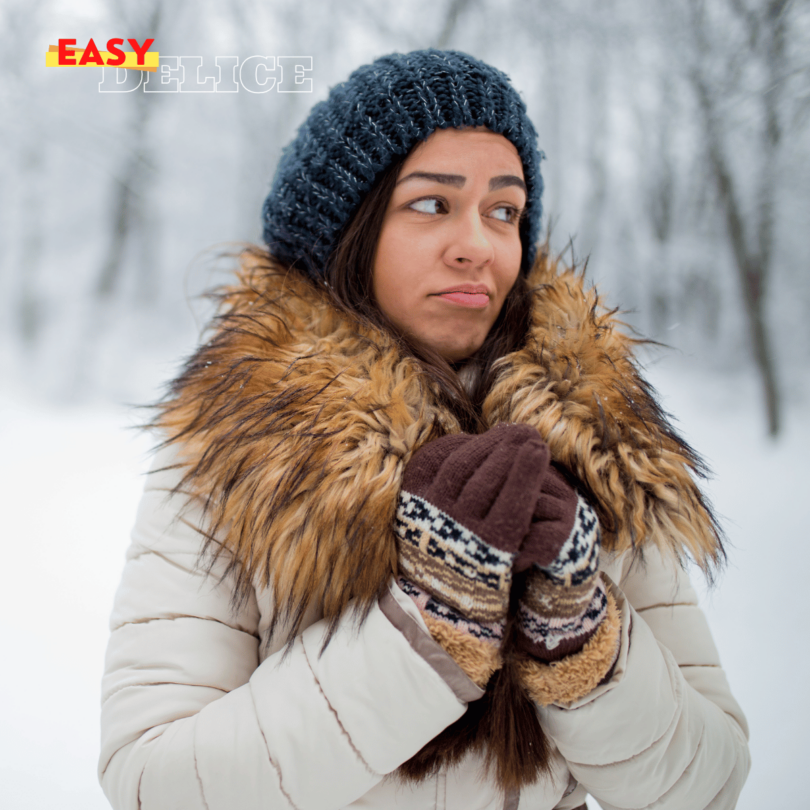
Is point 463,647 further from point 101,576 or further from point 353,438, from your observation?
point 101,576

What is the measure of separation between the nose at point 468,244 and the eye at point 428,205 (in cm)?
4

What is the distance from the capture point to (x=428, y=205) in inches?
31.3

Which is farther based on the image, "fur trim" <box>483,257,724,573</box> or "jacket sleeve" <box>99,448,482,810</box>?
"fur trim" <box>483,257,724,573</box>

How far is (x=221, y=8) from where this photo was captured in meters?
1.78

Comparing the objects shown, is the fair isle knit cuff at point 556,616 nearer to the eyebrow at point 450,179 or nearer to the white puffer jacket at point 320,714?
the white puffer jacket at point 320,714

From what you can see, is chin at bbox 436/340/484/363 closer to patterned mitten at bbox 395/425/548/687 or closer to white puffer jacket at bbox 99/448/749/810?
patterned mitten at bbox 395/425/548/687

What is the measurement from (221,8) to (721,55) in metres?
1.71

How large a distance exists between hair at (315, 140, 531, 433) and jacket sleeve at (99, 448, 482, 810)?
1.13ft

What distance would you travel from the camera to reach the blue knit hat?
78 cm

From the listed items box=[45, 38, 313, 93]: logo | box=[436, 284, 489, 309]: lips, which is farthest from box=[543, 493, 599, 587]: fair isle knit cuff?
box=[45, 38, 313, 93]: logo

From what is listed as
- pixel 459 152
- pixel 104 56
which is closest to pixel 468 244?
pixel 459 152

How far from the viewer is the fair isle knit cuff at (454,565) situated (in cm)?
52

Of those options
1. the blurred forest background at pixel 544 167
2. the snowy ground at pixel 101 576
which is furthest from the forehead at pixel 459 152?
the blurred forest background at pixel 544 167

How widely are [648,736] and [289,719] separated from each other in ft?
1.31
